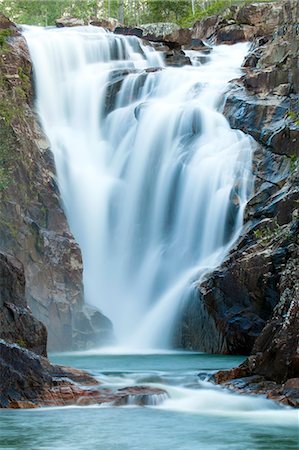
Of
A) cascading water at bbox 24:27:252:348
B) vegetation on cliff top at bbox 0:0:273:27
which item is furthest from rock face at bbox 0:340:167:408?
vegetation on cliff top at bbox 0:0:273:27

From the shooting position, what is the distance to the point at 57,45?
33344mm

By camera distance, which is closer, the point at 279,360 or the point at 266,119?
the point at 279,360

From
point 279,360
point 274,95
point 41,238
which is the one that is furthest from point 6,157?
point 279,360

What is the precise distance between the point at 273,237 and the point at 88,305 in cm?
629

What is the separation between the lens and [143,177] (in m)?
26.8

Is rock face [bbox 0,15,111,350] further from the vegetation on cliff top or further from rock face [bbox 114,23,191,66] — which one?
the vegetation on cliff top

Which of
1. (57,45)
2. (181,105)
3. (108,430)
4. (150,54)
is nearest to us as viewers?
(108,430)

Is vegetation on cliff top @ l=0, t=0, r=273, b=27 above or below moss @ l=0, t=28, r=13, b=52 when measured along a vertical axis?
above

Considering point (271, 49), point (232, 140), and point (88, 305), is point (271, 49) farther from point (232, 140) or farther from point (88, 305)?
point (88, 305)

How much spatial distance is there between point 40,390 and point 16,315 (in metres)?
2.95

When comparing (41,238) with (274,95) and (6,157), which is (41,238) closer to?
(6,157)

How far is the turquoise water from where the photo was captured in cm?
1104

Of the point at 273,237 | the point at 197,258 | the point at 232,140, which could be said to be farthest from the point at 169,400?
the point at 232,140

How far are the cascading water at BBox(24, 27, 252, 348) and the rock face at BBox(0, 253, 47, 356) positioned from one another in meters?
6.34
